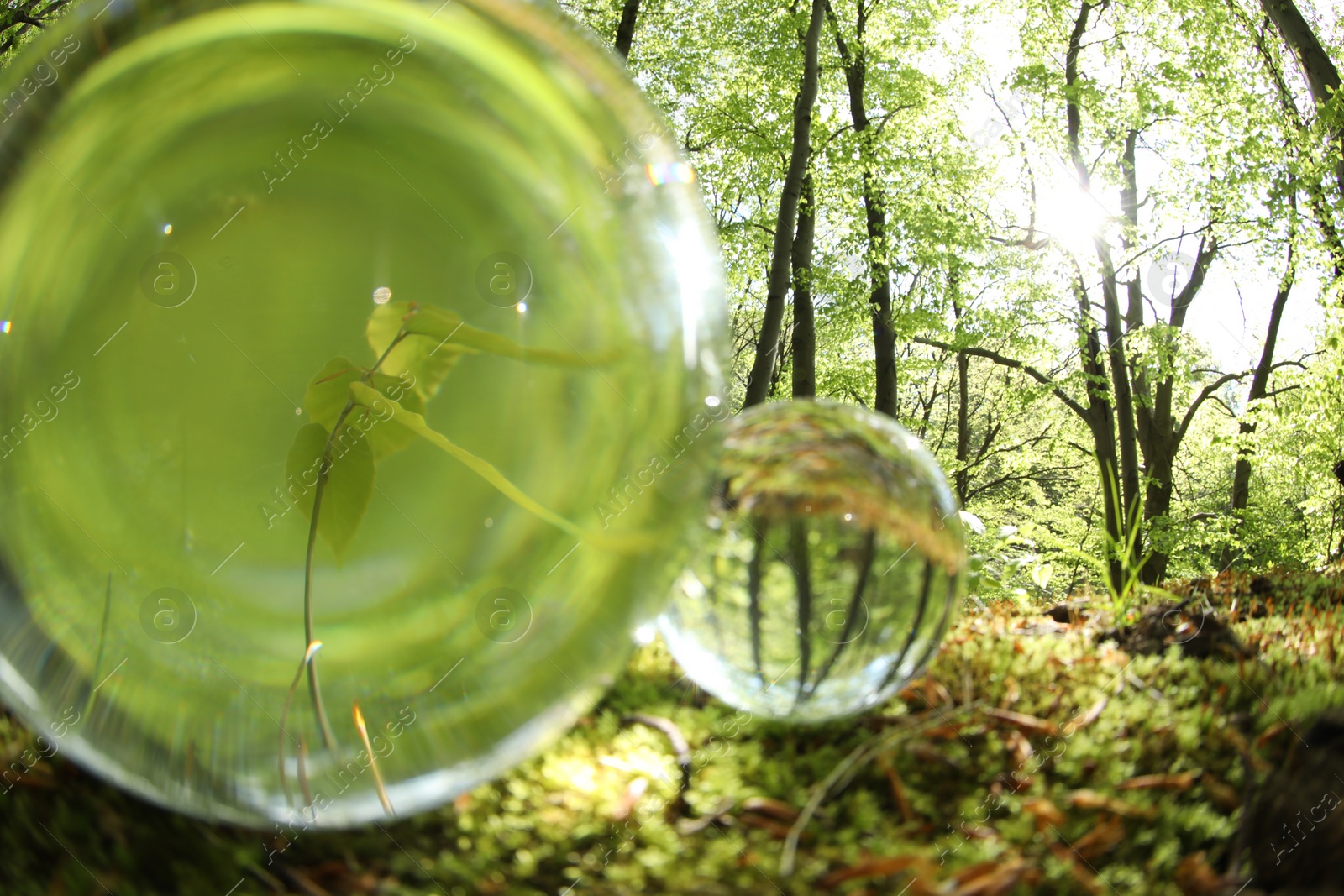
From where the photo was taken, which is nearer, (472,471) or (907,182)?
(472,471)

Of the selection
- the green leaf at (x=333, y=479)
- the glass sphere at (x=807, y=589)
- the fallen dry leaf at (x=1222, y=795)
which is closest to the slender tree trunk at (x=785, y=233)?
the glass sphere at (x=807, y=589)

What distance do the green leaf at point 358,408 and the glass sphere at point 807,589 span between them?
2.42 ft

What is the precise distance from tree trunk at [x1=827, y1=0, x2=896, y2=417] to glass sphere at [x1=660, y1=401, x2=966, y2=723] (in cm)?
1383

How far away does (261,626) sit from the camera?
1.49 meters

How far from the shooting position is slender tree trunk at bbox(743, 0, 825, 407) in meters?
7.47

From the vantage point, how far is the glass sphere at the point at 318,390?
1.43m

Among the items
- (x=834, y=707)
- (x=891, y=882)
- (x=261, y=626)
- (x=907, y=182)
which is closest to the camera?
(x=891, y=882)

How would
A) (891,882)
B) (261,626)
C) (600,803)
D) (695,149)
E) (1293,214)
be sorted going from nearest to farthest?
1. (891,882)
2. (261,626)
3. (600,803)
4. (1293,214)
5. (695,149)

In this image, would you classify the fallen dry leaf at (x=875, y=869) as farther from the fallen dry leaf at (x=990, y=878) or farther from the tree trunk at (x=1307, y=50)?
the tree trunk at (x=1307, y=50)

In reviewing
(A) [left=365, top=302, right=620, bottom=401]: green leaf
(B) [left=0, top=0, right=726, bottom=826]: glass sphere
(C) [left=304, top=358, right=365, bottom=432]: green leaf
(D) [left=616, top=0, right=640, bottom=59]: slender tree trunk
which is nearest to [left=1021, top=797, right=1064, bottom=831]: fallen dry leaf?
(B) [left=0, top=0, right=726, bottom=826]: glass sphere

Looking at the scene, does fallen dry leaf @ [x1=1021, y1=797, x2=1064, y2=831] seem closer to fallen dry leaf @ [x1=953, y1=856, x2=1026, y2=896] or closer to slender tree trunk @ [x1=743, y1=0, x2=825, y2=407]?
fallen dry leaf @ [x1=953, y1=856, x2=1026, y2=896]

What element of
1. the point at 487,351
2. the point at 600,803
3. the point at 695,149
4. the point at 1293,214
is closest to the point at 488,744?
the point at 600,803

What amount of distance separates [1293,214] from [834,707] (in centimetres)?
1603

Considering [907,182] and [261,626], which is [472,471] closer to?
Result: [261,626]
